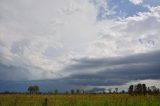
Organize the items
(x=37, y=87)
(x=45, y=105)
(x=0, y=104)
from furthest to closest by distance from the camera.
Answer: (x=37, y=87) → (x=0, y=104) → (x=45, y=105)

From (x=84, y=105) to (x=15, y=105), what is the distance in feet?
15.2

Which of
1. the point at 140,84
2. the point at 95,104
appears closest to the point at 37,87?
the point at 140,84

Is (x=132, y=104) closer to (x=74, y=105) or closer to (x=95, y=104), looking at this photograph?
(x=95, y=104)

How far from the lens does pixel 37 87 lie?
420 ft

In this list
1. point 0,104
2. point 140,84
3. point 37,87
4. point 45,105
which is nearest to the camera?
point 45,105

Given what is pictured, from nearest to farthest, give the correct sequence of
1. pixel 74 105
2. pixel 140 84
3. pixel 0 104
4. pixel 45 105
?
pixel 45 105, pixel 0 104, pixel 74 105, pixel 140 84

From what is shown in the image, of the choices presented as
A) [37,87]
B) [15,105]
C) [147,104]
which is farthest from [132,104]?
[37,87]

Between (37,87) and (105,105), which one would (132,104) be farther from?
(37,87)

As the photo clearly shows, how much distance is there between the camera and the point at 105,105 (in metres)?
21.4

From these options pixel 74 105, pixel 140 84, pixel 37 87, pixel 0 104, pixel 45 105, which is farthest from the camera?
pixel 37 87

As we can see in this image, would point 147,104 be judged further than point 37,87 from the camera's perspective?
No

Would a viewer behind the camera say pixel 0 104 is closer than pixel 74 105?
Yes

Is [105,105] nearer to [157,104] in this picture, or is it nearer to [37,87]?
[157,104]

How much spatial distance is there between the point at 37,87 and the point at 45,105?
11405 cm
